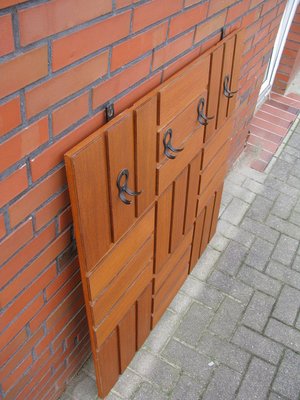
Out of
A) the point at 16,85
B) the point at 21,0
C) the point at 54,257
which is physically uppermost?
the point at 21,0

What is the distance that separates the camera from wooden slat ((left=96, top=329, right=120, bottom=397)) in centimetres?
202

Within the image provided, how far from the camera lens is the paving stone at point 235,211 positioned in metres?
3.58

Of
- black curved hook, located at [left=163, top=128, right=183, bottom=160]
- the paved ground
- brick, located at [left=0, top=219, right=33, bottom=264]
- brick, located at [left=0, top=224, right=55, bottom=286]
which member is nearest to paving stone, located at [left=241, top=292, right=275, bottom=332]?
the paved ground

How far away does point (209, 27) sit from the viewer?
1997mm

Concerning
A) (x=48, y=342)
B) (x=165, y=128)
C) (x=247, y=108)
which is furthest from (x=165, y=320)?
(x=247, y=108)

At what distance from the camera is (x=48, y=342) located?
6.35 feet

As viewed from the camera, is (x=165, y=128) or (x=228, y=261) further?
(x=228, y=261)

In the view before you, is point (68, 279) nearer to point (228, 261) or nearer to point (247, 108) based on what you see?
point (228, 261)

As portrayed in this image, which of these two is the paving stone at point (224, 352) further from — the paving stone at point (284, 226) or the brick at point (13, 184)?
the brick at point (13, 184)

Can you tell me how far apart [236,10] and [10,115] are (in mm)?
1673

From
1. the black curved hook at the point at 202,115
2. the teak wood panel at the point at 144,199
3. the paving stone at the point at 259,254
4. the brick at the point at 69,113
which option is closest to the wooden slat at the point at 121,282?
the teak wood panel at the point at 144,199

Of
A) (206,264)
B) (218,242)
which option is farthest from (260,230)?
(206,264)

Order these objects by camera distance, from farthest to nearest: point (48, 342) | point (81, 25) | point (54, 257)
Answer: point (48, 342), point (54, 257), point (81, 25)

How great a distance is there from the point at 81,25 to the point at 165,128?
0.68 meters
